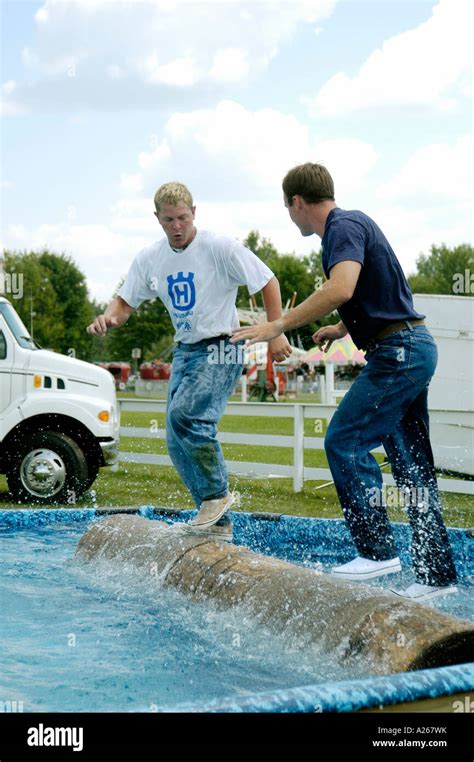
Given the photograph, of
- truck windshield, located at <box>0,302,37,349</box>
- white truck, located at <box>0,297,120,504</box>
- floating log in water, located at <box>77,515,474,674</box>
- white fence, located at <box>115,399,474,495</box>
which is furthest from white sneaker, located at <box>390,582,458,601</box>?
truck windshield, located at <box>0,302,37,349</box>

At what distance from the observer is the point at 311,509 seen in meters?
9.18

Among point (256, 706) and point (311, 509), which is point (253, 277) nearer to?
point (256, 706)

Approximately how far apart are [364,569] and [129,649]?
4.20 ft

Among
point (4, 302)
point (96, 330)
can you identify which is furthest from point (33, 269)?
point (96, 330)

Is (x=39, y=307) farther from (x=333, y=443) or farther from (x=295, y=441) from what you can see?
(x=333, y=443)

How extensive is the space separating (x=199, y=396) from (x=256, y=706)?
292cm

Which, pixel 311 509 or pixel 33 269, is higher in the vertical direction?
pixel 33 269

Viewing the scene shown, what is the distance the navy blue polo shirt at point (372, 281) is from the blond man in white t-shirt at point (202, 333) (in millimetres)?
715

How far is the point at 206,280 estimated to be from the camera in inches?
211

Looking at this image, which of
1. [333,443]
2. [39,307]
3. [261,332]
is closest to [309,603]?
[333,443]

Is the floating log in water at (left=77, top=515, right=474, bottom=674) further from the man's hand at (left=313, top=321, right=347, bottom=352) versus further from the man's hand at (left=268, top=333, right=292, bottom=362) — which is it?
the man's hand at (left=313, top=321, right=347, bottom=352)

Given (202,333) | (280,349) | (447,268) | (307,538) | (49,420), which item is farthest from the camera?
(447,268)

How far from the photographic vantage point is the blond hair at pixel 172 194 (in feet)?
17.1

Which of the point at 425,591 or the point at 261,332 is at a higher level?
the point at 261,332
